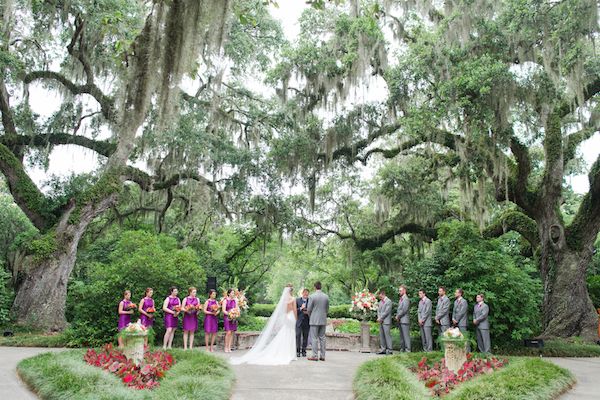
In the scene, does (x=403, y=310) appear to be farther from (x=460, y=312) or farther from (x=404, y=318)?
(x=460, y=312)

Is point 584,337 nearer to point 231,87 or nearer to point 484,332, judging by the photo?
point 484,332

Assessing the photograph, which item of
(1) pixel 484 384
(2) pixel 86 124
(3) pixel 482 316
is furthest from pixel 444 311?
(2) pixel 86 124

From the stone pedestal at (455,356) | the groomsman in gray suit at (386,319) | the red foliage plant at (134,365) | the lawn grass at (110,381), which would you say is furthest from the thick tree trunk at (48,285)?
the stone pedestal at (455,356)

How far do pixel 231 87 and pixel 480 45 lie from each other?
862 centimetres

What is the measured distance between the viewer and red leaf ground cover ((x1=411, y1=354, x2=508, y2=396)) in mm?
6543

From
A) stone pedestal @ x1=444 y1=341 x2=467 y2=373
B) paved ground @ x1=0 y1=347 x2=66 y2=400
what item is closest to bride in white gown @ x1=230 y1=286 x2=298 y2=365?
stone pedestal @ x1=444 y1=341 x2=467 y2=373

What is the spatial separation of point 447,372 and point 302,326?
168 inches

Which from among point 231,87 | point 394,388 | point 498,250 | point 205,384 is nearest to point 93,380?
point 205,384

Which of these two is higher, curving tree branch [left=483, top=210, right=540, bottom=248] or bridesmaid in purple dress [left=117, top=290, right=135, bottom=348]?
curving tree branch [left=483, top=210, right=540, bottom=248]

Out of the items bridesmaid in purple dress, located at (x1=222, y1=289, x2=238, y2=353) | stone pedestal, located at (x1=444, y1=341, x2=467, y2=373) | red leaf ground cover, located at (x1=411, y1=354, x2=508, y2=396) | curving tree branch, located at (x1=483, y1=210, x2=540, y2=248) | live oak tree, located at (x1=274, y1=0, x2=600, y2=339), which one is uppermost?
live oak tree, located at (x1=274, y1=0, x2=600, y2=339)

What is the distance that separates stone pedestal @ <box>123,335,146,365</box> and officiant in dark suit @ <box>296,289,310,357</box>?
12.8 feet

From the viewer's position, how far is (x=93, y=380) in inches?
228

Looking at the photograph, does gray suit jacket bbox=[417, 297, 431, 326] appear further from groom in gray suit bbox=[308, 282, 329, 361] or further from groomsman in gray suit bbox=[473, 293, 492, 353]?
groom in gray suit bbox=[308, 282, 329, 361]

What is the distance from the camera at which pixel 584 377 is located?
8055 mm
